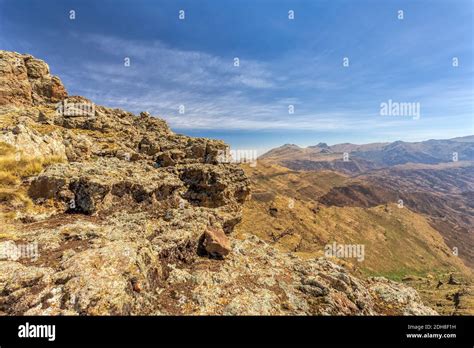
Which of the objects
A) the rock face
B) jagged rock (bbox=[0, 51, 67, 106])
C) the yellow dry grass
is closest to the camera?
the rock face

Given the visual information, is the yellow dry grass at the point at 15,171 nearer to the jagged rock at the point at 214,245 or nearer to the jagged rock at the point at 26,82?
the jagged rock at the point at 214,245

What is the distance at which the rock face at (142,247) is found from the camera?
11906 mm

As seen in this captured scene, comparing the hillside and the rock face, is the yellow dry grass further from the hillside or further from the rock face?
the hillside

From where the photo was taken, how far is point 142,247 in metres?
15.9

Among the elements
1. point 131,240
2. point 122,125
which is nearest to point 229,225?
point 131,240

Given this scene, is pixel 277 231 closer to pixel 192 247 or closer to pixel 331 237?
pixel 331 237

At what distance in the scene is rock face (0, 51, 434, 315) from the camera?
11.9 m

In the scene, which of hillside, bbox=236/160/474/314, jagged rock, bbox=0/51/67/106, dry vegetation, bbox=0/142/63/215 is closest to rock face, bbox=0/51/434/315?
dry vegetation, bbox=0/142/63/215

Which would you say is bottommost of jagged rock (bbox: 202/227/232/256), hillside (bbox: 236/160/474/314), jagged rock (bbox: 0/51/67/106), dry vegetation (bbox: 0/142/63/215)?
hillside (bbox: 236/160/474/314)

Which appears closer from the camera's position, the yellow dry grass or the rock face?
the rock face

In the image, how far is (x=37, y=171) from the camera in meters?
20.1

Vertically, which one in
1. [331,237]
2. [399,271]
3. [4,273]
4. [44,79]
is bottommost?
[399,271]

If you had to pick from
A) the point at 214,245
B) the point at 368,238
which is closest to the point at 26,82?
the point at 214,245

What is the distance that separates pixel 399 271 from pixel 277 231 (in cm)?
6815
